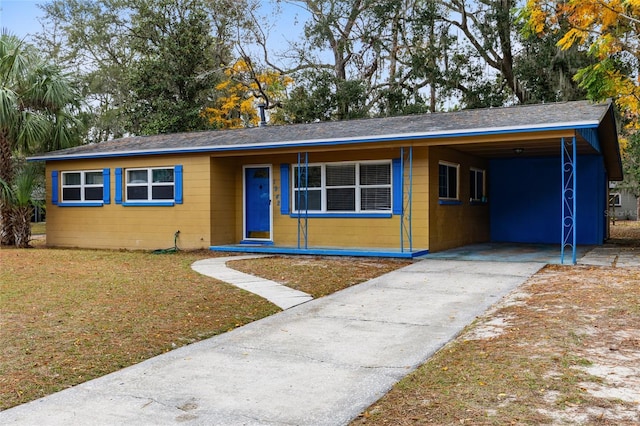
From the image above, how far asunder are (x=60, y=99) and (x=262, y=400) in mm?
13466

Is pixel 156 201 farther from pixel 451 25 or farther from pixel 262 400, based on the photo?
pixel 451 25

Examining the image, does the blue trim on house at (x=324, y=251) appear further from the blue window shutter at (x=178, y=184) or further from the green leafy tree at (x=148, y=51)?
the green leafy tree at (x=148, y=51)

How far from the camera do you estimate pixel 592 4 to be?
11.1 metres

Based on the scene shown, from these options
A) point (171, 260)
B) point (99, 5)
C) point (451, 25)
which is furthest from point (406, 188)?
point (99, 5)

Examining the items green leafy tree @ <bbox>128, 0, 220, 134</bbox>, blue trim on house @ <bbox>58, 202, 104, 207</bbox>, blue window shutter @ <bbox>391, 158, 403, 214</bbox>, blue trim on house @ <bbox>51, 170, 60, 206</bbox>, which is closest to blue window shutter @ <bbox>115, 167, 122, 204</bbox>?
blue trim on house @ <bbox>58, 202, 104, 207</bbox>

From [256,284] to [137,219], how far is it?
7.02m

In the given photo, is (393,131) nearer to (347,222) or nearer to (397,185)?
(397,185)

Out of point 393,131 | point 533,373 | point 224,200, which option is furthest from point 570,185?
point 533,373

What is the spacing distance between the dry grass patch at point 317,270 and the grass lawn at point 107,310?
2cm

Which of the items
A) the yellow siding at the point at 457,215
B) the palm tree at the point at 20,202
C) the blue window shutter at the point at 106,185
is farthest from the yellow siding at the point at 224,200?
the palm tree at the point at 20,202

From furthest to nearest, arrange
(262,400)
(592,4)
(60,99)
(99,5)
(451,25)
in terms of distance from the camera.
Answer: (99,5) < (451,25) < (60,99) < (592,4) < (262,400)

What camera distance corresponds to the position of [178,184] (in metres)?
13.5

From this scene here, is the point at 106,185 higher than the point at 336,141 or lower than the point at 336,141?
lower

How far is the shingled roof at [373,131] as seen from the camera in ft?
33.0
